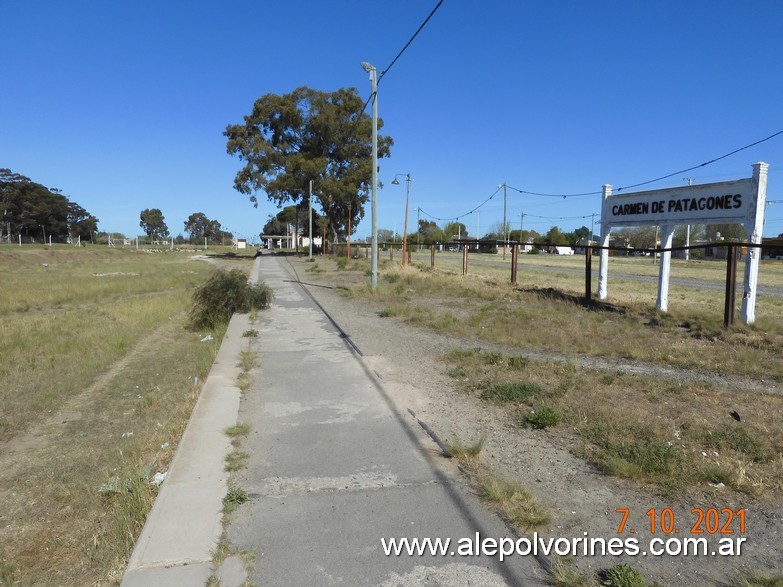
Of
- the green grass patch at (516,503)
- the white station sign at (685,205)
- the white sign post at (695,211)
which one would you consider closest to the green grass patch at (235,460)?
the green grass patch at (516,503)

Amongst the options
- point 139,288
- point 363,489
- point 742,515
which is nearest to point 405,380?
point 363,489

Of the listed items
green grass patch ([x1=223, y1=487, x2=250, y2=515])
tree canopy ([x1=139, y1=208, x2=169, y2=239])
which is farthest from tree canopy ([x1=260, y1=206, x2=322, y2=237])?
green grass patch ([x1=223, y1=487, x2=250, y2=515])

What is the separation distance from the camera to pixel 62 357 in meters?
11.8

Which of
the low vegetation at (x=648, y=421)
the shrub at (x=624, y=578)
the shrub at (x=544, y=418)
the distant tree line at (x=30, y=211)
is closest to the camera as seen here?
the shrub at (x=624, y=578)

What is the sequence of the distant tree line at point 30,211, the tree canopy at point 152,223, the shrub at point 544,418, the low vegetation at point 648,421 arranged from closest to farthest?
1. the low vegetation at point 648,421
2. the shrub at point 544,418
3. the distant tree line at point 30,211
4. the tree canopy at point 152,223

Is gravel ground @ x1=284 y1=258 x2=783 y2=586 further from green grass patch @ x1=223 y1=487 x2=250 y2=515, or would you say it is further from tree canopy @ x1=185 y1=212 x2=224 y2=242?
tree canopy @ x1=185 y1=212 x2=224 y2=242

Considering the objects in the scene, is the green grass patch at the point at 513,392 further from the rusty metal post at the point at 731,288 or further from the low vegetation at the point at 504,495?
the rusty metal post at the point at 731,288

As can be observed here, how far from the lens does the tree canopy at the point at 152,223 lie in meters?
172

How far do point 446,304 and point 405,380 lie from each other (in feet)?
27.3

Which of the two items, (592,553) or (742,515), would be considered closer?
(592,553)

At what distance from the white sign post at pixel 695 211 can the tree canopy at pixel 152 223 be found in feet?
579

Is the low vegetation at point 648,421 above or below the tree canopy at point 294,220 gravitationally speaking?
below

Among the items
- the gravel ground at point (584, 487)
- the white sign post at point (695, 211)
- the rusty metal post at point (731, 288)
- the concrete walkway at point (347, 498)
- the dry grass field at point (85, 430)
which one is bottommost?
the dry grass field at point (85, 430)

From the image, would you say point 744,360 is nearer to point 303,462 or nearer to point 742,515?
point 742,515
